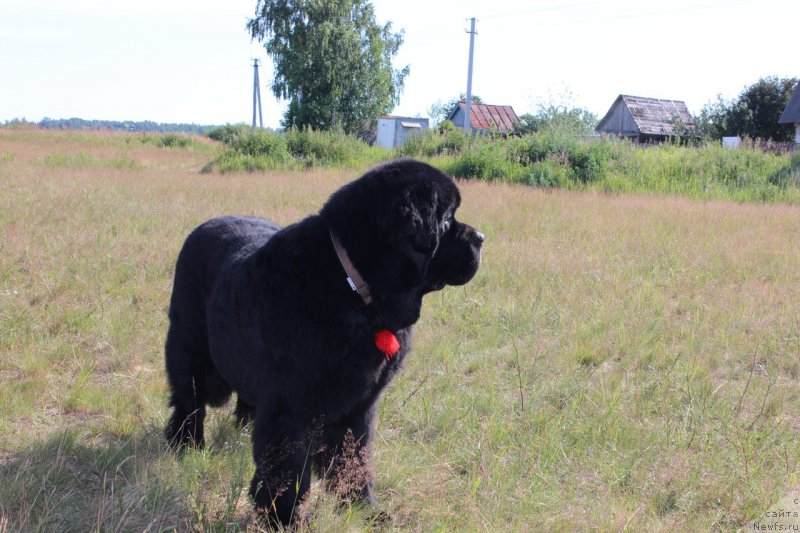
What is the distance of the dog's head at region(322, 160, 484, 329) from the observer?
2.61 m

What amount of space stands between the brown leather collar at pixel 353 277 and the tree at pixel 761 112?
122ft

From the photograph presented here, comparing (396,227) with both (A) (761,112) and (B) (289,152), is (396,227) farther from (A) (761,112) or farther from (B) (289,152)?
(A) (761,112)

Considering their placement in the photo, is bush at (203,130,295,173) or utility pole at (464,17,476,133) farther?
utility pole at (464,17,476,133)

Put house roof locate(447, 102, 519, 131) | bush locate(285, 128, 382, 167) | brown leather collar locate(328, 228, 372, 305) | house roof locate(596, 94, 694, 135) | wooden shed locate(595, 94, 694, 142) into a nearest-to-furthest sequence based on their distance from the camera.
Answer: brown leather collar locate(328, 228, 372, 305)
bush locate(285, 128, 382, 167)
wooden shed locate(595, 94, 694, 142)
house roof locate(596, 94, 694, 135)
house roof locate(447, 102, 519, 131)

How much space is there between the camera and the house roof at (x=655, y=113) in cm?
3997

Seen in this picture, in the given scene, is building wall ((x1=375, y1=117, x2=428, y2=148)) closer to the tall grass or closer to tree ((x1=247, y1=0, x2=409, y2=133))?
tree ((x1=247, y1=0, x2=409, y2=133))

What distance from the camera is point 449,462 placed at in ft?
10.5

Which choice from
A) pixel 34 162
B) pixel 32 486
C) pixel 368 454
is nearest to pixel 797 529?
pixel 368 454

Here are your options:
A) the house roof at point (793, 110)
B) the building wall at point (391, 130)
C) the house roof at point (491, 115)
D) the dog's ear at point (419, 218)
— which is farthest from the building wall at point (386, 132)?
the dog's ear at point (419, 218)

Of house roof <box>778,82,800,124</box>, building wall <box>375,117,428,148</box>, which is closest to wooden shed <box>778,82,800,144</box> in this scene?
house roof <box>778,82,800,124</box>

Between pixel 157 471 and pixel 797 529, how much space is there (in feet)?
9.33

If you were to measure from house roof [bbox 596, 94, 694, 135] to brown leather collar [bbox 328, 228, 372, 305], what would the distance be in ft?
132

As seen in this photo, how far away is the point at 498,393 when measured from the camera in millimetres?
4070

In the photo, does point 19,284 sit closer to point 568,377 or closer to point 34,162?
point 568,377
